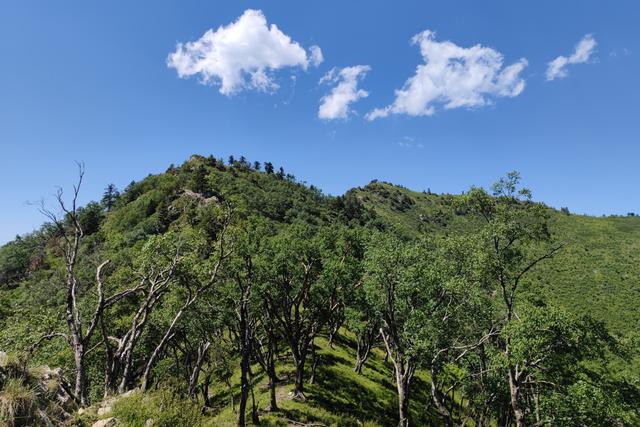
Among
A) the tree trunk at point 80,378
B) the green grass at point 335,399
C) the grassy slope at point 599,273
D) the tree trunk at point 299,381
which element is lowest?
the green grass at point 335,399

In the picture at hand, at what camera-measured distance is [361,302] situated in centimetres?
2844

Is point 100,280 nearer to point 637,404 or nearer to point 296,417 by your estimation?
point 296,417

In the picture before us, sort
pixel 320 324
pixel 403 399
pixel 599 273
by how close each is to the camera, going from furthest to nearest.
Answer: pixel 599 273
pixel 320 324
pixel 403 399

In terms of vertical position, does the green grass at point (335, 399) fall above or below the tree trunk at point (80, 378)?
below

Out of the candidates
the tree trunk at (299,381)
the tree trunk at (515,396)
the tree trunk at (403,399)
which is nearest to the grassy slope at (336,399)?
the tree trunk at (299,381)

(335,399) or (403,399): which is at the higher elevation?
(403,399)

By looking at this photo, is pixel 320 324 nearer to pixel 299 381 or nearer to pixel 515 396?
pixel 299 381

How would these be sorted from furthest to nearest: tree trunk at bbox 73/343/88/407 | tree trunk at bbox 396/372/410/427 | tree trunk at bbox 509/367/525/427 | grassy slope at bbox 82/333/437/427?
grassy slope at bbox 82/333/437/427 → tree trunk at bbox 396/372/410/427 → tree trunk at bbox 509/367/525/427 → tree trunk at bbox 73/343/88/407

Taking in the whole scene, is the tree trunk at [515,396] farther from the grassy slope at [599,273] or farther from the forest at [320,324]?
the grassy slope at [599,273]

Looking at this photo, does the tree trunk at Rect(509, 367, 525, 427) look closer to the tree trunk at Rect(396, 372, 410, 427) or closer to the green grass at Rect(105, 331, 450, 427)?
the tree trunk at Rect(396, 372, 410, 427)

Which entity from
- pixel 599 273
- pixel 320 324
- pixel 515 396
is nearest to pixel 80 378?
pixel 320 324

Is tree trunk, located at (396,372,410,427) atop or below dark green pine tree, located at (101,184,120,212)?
below

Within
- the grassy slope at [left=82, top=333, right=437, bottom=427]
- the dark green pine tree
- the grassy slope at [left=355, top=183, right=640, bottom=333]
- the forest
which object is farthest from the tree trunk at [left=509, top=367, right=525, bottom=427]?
the dark green pine tree

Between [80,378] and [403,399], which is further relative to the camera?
[403,399]
